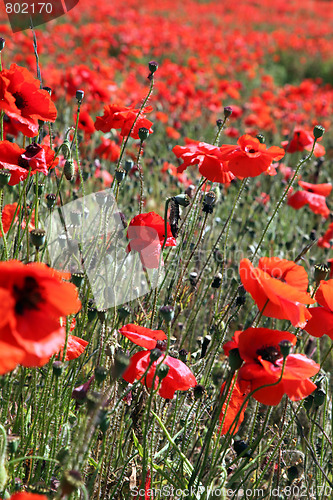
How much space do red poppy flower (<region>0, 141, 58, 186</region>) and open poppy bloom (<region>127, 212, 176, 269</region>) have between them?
0.26 metres

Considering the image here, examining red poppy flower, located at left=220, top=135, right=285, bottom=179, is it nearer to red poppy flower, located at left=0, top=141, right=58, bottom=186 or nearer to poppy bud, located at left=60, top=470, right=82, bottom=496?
red poppy flower, located at left=0, top=141, right=58, bottom=186

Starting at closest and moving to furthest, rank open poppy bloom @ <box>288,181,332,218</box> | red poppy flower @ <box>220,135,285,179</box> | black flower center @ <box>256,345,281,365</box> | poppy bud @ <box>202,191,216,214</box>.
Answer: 1. black flower center @ <box>256,345,281,365</box>
2. red poppy flower @ <box>220,135,285,179</box>
3. poppy bud @ <box>202,191,216,214</box>
4. open poppy bloom @ <box>288,181,332,218</box>

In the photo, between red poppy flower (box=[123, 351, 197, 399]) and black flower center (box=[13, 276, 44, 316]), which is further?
red poppy flower (box=[123, 351, 197, 399])

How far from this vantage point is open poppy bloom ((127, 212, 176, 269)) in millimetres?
1414

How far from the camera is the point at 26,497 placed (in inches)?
29.4

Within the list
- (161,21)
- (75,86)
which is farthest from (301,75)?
(75,86)

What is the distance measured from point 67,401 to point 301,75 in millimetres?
10176

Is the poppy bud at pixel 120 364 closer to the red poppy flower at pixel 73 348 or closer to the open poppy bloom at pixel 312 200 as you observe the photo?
the red poppy flower at pixel 73 348

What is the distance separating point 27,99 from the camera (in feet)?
4.91

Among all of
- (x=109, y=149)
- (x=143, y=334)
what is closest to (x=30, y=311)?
(x=143, y=334)

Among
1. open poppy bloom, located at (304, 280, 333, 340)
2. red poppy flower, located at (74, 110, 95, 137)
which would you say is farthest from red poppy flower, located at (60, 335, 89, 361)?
red poppy flower, located at (74, 110, 95, 137)

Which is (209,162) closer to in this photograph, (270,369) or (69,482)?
(270,369)

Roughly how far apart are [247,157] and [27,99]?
0.61 m

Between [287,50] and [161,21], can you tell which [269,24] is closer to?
[287,50]
